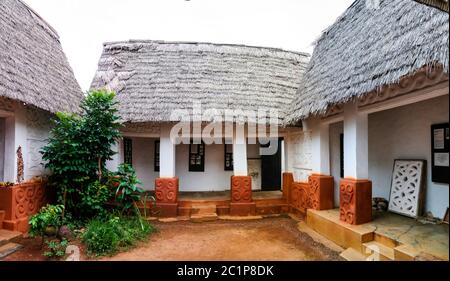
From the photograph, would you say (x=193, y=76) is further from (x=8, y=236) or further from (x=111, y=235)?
(x=8, y=236)

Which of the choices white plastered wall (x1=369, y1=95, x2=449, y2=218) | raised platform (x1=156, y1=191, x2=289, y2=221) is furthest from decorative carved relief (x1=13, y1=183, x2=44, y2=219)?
white plastered wall (x1=369, y1=95, x2=449, y2=218)

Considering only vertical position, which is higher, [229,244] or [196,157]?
[196,157]

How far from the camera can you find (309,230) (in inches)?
205

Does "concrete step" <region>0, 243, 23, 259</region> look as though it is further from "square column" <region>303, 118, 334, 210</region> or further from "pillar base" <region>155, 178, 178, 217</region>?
→ "square column" <region>303, 118, 334, 210</region>

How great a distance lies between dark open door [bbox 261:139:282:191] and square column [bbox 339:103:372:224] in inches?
163

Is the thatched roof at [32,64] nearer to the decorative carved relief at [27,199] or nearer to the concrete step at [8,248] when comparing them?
the decorative carved relief at [27,199]

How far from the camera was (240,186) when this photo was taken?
6.31 m

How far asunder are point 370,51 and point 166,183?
5.37 metres

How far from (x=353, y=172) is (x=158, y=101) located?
4931mm

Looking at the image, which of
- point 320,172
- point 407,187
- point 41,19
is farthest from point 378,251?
point 41,19

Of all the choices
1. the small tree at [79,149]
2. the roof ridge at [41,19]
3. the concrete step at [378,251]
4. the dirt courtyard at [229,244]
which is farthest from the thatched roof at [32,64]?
the concrete step at [378,251]

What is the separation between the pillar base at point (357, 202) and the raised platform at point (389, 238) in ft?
0.40
